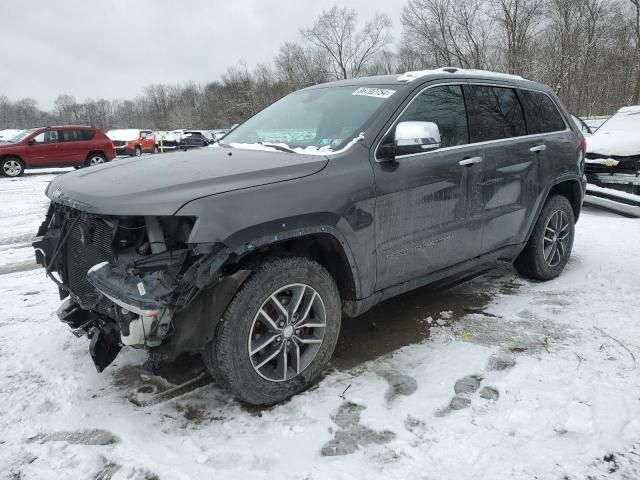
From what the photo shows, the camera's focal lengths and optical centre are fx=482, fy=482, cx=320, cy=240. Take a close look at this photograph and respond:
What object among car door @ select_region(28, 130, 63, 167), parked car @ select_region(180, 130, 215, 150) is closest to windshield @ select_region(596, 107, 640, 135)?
parked car @ select_region(180, 130, 215, 150)

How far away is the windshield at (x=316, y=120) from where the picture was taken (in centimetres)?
317

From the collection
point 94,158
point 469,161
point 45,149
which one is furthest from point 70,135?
point 469,161

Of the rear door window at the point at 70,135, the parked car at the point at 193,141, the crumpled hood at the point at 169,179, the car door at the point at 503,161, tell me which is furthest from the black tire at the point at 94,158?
the car door at the point at 503,161

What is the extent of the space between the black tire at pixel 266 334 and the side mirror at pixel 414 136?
0.91 m

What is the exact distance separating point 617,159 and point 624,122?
1.64 metres

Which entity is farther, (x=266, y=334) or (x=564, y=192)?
(x=564, y=192)

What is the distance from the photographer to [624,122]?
988 cm

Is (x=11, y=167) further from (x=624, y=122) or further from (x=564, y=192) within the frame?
(x=624, y=122)

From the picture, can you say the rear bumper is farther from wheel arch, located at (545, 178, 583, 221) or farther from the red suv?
the red suv

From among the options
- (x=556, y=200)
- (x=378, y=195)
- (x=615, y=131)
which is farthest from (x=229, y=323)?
(x=615, y=131)

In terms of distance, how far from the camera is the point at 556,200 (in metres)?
4.64

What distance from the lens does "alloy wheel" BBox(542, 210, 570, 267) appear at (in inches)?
184

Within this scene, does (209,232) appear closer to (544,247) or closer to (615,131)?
(544,247)

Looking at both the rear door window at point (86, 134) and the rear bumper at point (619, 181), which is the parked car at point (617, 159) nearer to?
the rear bumper at point (619, 181)
